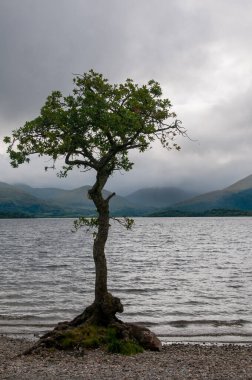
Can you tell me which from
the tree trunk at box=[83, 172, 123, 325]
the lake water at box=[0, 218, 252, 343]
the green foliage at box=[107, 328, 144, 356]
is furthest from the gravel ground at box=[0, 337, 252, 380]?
the lake water at box=[0, 218, 252, 343]

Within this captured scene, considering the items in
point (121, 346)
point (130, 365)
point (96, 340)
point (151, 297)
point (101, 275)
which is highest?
point (101, 275)

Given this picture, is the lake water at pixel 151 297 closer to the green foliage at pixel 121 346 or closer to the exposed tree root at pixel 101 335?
the exposed tree root at pixel 101 335

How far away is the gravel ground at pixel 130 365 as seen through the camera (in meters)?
19.2

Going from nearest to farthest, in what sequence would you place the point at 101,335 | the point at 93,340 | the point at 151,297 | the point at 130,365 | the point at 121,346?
the point at 130,365 → the point at 121,346 → the point at 93,340 → the point at 101,335 → the point at 151,297

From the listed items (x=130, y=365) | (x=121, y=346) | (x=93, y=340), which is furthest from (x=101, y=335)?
(x=130, y=365)

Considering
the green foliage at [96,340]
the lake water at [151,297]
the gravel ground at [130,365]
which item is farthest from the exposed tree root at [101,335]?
the lake water at [151,297]

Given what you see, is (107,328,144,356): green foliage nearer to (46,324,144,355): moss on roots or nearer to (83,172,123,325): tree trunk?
(46,324,144,355): moss on roots

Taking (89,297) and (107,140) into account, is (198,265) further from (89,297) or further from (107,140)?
(107,140)

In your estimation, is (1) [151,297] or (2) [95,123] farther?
(1) [151,297]

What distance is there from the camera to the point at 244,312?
4109cm

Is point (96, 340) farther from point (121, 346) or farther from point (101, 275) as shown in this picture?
point (101, 275)

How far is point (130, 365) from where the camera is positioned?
21188mm

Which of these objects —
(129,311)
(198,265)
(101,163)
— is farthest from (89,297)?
(198,265)

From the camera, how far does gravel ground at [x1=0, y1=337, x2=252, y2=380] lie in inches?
758
